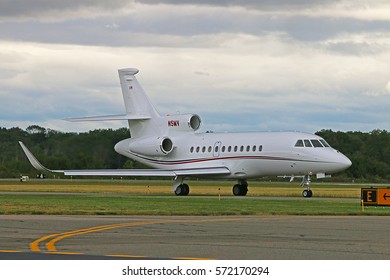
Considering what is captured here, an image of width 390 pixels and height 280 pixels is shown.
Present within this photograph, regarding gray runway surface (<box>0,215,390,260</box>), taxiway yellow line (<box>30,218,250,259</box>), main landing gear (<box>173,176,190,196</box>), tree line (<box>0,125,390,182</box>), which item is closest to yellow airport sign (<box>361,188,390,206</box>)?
gray runway surface (<box>0,215,390,260</box>)

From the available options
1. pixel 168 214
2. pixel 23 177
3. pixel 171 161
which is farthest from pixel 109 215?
pixel 23 177

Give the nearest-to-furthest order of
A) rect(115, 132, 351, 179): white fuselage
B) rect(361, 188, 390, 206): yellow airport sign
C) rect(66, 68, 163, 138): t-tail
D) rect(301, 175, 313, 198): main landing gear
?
rect(361, 188, 390, 206): yellow airport sign < rect(301, 175, 313, 198): main landing gear < rect(115, 132, 351, 179): white fuselage < rect(66, 68, 163, 138): t-tail

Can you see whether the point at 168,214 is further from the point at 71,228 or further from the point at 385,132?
the point at 385,132

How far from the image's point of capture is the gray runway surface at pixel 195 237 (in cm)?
1955

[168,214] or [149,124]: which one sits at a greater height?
[149,124]

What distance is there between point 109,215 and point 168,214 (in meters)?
2.13

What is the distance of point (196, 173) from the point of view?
58719mm

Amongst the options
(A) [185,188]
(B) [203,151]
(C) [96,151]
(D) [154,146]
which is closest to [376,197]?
(A) [185,188]

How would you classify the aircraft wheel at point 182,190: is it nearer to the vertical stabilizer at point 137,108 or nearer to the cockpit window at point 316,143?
the vertical stabilizer at point 137,108

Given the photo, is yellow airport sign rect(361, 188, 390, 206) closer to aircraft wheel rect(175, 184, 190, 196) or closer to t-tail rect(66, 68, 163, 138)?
aircraft wheel rect(175, 184, 190, 196)

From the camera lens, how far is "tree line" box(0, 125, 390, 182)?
84312mm

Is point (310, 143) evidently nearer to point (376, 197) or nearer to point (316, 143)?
point (316, 143)

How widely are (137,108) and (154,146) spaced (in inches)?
168

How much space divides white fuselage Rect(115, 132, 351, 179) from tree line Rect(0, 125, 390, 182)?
20.5 metres
